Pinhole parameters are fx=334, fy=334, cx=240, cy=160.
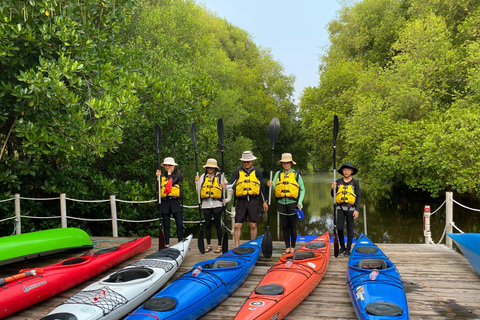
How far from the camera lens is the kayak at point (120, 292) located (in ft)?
10.4

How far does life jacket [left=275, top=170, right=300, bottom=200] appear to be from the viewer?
5.13 meters

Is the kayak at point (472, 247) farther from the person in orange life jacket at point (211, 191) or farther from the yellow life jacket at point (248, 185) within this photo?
the person in orange life jacket at point (211, 191)

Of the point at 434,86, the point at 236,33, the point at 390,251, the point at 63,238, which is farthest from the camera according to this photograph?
the point at 236,33

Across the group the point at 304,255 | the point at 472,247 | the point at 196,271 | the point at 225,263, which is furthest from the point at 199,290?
the point at 472,247

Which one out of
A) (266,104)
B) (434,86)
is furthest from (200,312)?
(266,104)

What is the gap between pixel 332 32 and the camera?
25094 millimetres

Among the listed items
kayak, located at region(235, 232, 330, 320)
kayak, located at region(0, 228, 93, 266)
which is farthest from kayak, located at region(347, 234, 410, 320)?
kayak, located at region(0, 228, 93, 266)

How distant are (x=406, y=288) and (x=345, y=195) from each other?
159cm

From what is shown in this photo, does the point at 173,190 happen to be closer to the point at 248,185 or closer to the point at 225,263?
the point at 248,185

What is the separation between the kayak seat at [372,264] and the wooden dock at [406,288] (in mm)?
375

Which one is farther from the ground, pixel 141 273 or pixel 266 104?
pixel 266 104

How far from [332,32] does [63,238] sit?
24547 millimetres

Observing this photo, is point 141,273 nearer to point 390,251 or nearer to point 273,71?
point 390,251

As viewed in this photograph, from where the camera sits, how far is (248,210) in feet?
17.3
